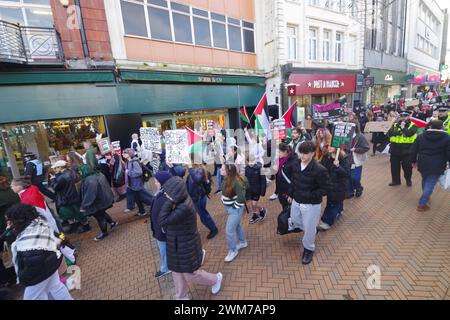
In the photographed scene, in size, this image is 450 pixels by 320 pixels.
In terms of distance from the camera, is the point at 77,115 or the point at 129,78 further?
the point at 129,78

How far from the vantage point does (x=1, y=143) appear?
7719 millimetres

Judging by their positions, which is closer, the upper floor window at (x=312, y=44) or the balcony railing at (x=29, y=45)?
the balcony railing at (x=29, y=45)

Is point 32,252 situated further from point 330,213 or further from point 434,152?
point 434,152

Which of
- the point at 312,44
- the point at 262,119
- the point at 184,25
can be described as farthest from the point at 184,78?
the point at 312,44

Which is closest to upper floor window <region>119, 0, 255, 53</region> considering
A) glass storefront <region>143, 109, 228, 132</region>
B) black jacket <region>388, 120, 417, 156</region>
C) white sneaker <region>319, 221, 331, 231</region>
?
glass storefront <region>143, 109, 228, 132</region>

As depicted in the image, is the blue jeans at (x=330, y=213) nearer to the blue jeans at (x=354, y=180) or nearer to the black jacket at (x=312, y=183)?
the black jacket at (x=312, y=183)

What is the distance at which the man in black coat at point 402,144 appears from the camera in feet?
19.1

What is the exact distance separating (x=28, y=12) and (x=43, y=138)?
14.4 feet

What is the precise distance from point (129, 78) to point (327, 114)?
961 centimetres

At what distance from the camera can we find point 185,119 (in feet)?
40.3

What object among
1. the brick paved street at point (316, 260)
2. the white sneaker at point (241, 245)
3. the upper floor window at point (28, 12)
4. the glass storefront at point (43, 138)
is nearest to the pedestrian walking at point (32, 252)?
the brick paved street at point (316, 260)

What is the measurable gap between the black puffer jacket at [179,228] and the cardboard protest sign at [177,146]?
250 cm

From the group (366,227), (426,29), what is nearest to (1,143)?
(366,227)
